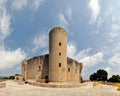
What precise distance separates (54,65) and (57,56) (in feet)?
6.40

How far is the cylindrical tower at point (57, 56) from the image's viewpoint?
47156 mm

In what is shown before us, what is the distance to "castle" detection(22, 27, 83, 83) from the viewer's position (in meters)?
47.3

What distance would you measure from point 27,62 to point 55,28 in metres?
10.9

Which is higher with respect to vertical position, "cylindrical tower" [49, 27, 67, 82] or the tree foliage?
"cylindrical tower" [49, 27, 67, 82]

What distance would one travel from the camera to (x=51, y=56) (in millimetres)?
47844

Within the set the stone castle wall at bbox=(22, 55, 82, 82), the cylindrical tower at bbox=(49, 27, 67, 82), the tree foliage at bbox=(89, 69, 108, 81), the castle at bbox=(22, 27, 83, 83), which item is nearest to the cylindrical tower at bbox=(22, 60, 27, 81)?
the castle at bbox=(22, 27, 83, 83)

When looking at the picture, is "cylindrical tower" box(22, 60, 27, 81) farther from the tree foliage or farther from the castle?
the tree foliage

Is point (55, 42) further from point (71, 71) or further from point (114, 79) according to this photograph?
point (114, 79)

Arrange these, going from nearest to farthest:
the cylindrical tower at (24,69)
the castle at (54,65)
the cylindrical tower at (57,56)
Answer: the cylindrical tower at (57,56), the castle at (54,65), the cylindrical tower at (24,69)

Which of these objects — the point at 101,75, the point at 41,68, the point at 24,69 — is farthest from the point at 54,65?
the point at 101,75

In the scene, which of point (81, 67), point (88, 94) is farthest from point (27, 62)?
point (88, 94)

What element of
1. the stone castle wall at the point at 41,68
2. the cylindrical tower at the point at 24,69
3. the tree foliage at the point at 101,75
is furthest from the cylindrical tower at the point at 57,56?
the tree foliage at the point at 101,75

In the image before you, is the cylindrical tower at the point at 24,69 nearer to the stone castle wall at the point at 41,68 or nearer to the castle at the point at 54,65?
the castle at the point at 54,65

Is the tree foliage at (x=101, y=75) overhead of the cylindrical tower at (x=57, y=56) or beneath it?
beneath
